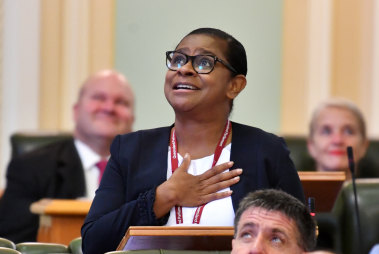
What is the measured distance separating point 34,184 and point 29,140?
1.69 feet

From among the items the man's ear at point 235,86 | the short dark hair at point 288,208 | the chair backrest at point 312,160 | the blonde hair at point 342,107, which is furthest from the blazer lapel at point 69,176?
the short dark hair at point 288,208

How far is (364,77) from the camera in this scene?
6.00 m

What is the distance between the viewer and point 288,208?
8.32 ft

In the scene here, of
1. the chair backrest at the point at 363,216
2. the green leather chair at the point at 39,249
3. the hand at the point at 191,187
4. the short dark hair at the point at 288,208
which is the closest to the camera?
the short dark hair at the point at 288,208

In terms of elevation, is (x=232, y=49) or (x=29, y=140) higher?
(x=232, y=49)

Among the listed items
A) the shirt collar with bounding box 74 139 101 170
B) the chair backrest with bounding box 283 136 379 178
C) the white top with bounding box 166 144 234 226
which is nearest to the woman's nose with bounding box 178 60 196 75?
the white top with bounding box 166 144 234 226

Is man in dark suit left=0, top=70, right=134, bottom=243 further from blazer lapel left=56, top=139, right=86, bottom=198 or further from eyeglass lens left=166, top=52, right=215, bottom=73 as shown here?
eyeglass lens left=166, top=52, right=215, bottom=73

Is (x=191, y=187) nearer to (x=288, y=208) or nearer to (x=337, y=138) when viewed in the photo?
(x=288, y=208)

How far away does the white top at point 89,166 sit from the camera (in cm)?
493

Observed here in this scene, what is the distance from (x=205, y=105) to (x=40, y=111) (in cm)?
327

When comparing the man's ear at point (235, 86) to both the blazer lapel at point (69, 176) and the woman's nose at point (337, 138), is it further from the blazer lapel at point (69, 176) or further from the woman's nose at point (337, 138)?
the woman's nose at point (337, 138)

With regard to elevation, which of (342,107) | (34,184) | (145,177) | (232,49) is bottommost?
(34,184)

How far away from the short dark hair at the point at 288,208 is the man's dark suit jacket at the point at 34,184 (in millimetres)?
2258

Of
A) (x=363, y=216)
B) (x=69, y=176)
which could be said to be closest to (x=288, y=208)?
(x=363, y=216)
